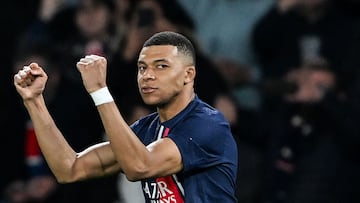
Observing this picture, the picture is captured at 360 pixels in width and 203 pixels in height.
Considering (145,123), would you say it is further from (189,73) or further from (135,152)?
(135,152)

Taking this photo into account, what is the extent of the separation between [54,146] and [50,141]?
3 cm

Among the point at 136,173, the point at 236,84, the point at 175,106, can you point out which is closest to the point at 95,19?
the point at 236,84

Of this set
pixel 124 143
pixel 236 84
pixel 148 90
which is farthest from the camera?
pixel 236 84

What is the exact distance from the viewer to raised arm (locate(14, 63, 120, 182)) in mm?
5797

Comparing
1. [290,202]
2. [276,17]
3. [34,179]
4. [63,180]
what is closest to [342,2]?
[276,17]

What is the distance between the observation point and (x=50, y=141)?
234 inches

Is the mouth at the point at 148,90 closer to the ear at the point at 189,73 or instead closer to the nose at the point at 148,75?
the nose at the point at 148,75

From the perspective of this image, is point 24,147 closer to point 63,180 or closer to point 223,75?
Answer: point 223,75

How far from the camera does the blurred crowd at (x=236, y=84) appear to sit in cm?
807

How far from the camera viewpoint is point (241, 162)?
836 centimetres

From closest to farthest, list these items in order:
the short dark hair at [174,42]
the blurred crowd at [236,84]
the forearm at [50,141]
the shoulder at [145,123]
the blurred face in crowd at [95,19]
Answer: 1. the short dark hair at [174,42]
2. the forearm at [50,141]
3. the shoulder at [145,123]
4. the blurred crowd at [236,84]
5. the blurred face in crowd at [95,19]

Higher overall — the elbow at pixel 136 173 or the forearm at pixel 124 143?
the forearm at pixel 124 143

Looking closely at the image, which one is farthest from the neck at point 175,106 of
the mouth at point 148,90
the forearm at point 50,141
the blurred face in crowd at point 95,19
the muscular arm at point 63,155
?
the blurred face in crowd at point 95,19

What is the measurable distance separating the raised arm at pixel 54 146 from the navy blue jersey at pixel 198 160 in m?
0.33
